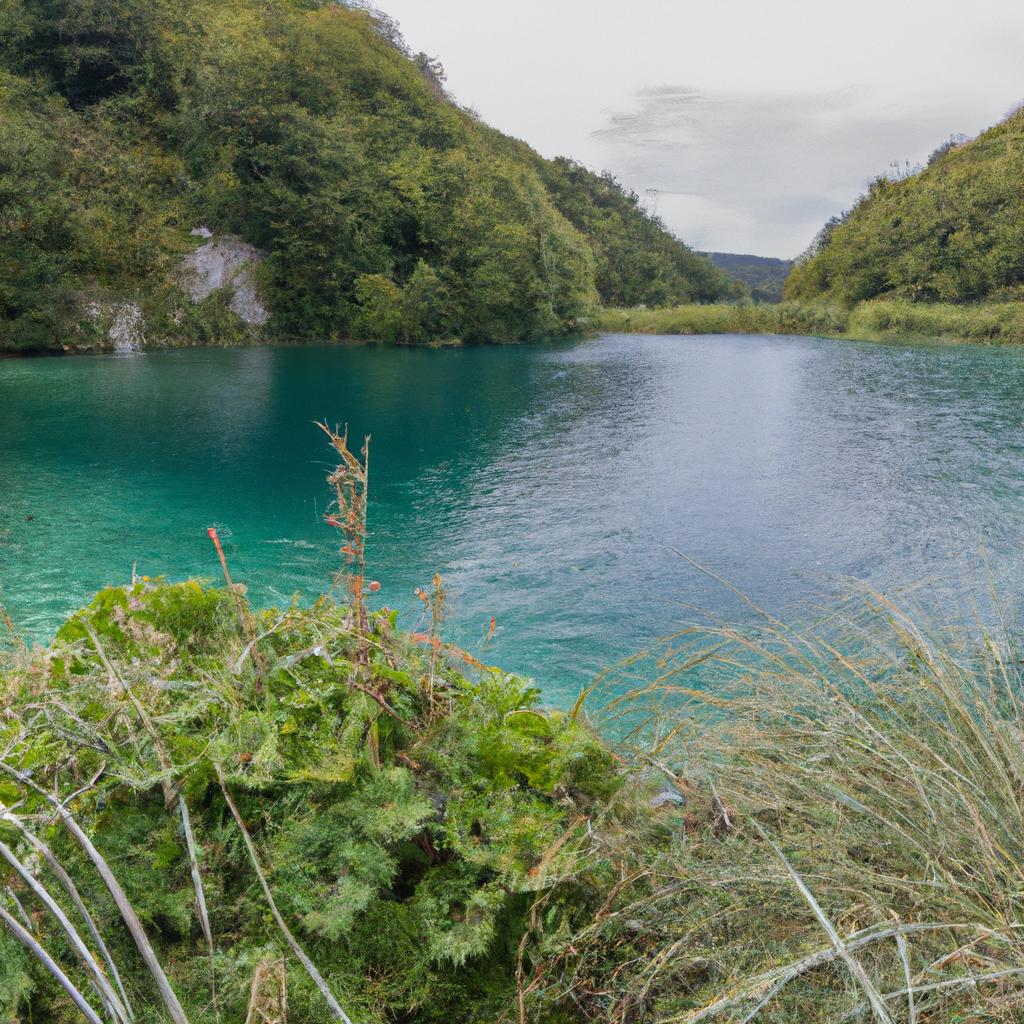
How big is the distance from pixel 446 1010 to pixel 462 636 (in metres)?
4.77

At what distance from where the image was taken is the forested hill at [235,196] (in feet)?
98.5

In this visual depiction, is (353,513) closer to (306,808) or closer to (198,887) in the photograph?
(306,808)

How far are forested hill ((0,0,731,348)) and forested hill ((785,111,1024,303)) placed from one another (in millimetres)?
22529

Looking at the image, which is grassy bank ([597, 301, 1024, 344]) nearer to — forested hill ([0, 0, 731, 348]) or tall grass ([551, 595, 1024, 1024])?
forested hill ([0, 0, 731, 348])

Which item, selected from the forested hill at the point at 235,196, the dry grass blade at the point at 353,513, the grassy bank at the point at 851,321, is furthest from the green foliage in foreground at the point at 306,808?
the grassy bank at the point at 851,321

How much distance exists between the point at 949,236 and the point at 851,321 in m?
11.0

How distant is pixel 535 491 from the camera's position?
1135 centimetres

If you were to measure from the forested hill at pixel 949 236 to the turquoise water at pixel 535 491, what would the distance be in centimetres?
2609

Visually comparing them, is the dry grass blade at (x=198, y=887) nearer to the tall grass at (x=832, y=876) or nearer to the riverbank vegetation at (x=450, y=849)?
the riverbank vegetation at (x=450, y=849)

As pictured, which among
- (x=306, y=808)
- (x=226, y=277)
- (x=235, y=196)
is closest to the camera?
(x=306, y=808)

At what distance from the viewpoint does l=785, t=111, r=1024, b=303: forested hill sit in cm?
4228

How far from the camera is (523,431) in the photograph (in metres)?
15.7

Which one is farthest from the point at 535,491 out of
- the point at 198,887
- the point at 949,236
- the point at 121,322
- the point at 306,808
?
the point at 949,236

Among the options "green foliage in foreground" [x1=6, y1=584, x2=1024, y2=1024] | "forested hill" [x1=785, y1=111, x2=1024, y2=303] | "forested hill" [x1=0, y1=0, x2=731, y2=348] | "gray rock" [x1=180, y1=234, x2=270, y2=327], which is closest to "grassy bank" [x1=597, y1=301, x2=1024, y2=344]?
"forested hill" [x1=785, y1=111, x2=1024, y2=303]
